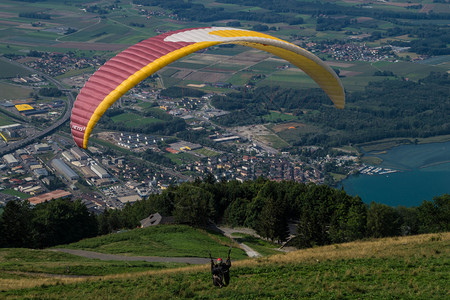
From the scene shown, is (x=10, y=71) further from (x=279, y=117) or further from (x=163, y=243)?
(x=163, y=243)

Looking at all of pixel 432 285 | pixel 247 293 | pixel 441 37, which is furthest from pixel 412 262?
pixel 441 37

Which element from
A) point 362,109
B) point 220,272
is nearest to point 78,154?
point 362,109

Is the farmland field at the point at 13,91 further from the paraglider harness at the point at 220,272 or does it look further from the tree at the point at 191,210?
the paraglider harness at the point at 220,272

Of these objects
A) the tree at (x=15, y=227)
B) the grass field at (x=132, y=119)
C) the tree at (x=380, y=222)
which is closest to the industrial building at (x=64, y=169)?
the grass field at (x=132, y=119)

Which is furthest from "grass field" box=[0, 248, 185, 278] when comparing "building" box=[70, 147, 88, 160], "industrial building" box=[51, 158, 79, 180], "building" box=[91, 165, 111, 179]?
"building" box=[70, 147, 88, 160]

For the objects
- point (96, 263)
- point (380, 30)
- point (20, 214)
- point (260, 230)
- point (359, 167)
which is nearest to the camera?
point (96, 263)

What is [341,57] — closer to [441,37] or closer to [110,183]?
[441,37]
